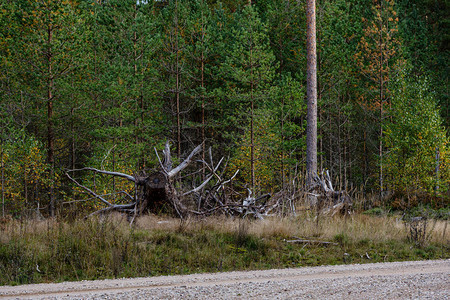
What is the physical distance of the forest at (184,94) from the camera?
17.3 m

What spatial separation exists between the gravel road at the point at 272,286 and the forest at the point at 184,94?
7.51 meters

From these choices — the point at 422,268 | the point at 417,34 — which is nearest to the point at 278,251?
the point at 422,268

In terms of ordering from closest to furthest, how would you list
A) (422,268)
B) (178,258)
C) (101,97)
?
(422,268) < (178,258) < (101,97)

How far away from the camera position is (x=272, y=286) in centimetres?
618

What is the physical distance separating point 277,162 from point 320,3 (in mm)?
10481

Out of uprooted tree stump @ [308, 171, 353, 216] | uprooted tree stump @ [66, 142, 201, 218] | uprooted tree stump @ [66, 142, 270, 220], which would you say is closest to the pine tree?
uprooted tree stump @ [308, 171, 353, 216]

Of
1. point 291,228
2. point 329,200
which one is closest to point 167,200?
point 291,228

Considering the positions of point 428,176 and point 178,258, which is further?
point 428,176

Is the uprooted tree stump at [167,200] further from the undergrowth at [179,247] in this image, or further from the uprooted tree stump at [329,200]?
the uprooted tree stump at [329,200]

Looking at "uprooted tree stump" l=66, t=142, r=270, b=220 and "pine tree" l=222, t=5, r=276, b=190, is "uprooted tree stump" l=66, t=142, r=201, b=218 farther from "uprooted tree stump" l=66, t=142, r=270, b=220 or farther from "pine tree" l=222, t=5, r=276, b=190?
"pine tree" l=222, t=5, r=276, b=190

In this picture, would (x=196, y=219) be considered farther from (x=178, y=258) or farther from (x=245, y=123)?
(x=245, y=123)

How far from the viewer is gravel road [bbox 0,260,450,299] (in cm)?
570

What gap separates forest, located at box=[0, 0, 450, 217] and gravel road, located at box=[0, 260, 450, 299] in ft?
24.7

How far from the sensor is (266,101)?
21141 millimetres
